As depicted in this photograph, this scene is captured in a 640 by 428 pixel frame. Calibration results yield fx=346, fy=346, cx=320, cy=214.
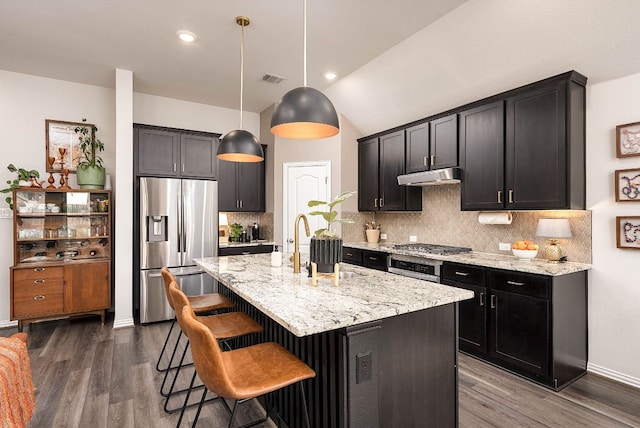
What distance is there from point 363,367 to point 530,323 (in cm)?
197

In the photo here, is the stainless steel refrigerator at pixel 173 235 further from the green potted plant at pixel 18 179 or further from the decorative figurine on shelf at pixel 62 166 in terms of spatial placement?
the green potted plant at pixel 18 179

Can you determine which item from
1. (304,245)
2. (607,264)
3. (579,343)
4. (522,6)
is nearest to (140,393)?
(304,245)

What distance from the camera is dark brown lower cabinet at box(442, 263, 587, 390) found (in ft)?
8.77

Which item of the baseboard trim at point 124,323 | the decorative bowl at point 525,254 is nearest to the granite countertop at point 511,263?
the decorative bowl at point 525,254

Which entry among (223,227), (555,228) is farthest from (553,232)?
(223,227)

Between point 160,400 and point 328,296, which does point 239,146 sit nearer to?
point 328,296

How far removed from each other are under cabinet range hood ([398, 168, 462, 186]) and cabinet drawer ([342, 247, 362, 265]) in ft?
3.62

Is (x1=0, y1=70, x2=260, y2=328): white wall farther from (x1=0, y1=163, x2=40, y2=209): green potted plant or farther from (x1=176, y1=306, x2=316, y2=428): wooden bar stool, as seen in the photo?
(x1=176, y1=306, x2=316, y2=428): wooden bar stool

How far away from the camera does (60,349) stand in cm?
348

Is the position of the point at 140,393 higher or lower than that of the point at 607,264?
lower

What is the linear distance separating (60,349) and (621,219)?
5235 mm

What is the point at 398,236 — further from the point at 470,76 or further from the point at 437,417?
the point at 437,417

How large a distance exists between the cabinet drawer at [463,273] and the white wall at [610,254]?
2.93 feet

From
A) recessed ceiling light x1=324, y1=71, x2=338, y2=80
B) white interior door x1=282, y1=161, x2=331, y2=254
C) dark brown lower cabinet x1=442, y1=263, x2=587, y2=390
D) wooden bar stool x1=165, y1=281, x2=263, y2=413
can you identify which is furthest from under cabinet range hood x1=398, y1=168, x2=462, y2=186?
wooden bar stool x1=165, y1=281, x2=263, y2=413
